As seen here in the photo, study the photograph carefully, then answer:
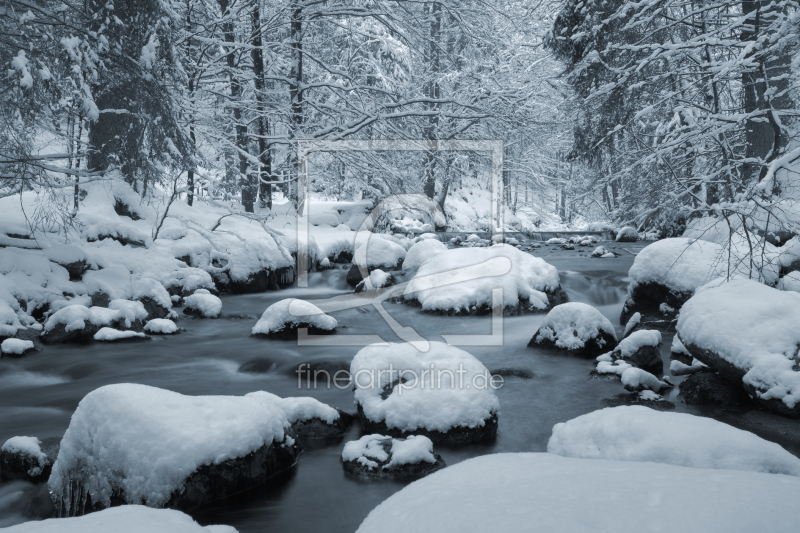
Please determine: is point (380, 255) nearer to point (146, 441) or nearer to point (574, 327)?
point (574, 327)

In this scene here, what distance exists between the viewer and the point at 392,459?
13.0ft

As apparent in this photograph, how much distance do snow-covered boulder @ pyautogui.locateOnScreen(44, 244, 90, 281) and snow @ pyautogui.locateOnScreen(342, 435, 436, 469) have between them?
658 cm

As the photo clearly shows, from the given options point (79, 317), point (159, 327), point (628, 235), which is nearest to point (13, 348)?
point (79, 317)

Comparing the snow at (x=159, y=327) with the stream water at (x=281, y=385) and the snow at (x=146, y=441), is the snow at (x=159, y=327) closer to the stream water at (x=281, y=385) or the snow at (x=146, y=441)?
the stream water at (x=281, y=385)

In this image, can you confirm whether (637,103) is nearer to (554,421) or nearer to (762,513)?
(554,421)

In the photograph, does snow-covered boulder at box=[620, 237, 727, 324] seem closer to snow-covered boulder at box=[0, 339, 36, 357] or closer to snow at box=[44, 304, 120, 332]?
snow at box=[44, 304, 120, 332]

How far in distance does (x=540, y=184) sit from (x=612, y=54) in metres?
18.7

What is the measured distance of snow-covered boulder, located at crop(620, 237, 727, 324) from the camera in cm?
783

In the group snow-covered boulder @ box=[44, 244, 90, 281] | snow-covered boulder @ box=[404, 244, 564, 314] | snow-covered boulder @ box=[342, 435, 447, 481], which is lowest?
snow-covered boulder @ box=[342, 435, 447, 481]

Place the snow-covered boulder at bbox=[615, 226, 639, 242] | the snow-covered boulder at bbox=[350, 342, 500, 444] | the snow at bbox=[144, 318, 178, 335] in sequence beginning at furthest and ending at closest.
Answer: the snow-covered boulder at bbox=[615, 226, 639, 242]
the snow at bbox=[144, 318, 178, 335]
the snow-covered boulder at bbox=[350, 342, 500, 444]

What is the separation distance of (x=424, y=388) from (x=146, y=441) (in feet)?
7.08

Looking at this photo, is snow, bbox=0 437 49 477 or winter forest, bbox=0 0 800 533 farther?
snow, bbox=0 437 49 477

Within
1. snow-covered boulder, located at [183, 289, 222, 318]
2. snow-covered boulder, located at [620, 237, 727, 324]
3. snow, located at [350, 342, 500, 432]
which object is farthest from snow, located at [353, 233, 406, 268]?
snow, located at [350, 342, 500, 432]

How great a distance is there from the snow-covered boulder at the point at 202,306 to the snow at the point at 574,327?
5.43 metres
